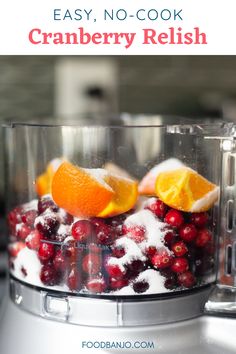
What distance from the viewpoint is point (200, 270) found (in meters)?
0.60

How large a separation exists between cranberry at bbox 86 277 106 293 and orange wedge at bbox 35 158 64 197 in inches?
3.8

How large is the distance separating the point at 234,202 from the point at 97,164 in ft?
0.45

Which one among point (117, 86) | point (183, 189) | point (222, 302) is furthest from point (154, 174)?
point (117, 86)

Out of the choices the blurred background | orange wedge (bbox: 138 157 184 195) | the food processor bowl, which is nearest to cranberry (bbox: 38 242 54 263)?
the food processor bowl

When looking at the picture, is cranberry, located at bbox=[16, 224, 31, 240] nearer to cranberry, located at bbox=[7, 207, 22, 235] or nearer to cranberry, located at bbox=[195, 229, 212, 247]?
cranberry, located at bbox=[7, 207, 22, 235]

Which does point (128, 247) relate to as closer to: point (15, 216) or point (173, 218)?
point (173, 218)

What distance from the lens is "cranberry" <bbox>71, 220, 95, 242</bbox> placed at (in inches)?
22.3

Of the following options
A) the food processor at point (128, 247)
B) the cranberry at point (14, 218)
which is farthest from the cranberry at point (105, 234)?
the cranberry at point (14, 218)

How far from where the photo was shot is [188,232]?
579 millimetres
